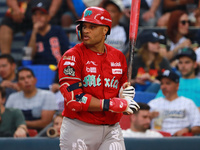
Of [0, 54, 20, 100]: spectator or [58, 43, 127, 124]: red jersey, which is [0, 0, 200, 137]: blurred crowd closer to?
[0, 54, 20, 100]: spectator

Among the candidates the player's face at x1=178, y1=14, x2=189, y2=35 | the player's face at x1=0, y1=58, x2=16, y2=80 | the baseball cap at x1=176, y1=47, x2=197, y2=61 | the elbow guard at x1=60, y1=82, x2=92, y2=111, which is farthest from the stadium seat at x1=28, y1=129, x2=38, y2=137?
the player's face at x1=178, y1=14, x2=189, y2=35

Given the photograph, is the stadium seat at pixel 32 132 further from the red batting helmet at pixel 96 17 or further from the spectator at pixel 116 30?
the red batting helmet at pixel 96 17

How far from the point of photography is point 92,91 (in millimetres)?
4023

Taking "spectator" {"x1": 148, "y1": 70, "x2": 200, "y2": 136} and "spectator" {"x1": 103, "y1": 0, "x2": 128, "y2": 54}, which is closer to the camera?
"spectator" {"x1": 148, "y1": 70, "x2": 200, "y2": 136}

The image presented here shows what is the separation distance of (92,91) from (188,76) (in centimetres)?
339

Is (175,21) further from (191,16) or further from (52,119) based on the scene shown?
(52,119)

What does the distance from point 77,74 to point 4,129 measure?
116 inches

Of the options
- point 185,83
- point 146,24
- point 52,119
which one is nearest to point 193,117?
point 185,83

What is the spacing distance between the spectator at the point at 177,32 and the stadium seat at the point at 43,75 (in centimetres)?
208

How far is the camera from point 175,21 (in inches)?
318

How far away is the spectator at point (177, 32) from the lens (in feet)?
26.2

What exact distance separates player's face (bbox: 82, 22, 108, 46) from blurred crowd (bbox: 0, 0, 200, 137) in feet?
8.31

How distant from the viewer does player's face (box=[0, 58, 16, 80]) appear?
7.80m

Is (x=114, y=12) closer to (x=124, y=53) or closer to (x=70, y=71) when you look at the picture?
(x=124, y=53)
